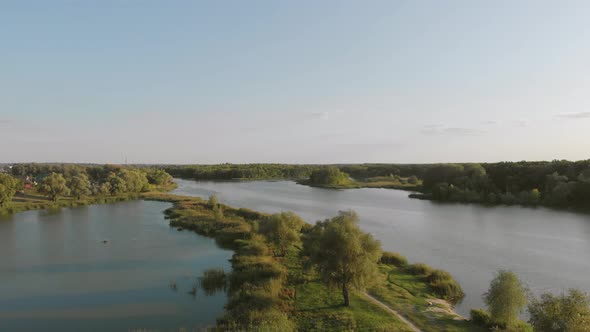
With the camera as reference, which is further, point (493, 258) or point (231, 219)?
point (231, 219)

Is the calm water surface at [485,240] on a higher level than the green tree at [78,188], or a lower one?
lower

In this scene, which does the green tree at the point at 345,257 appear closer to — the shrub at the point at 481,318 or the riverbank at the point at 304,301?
the riverbank at the point at 304,301

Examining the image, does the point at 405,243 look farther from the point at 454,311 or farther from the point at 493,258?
the point at 454,311

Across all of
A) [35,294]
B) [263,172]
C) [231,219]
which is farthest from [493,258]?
[263,172]

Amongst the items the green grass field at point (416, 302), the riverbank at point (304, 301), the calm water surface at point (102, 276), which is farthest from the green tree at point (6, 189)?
the green grass field at point (416, 302)

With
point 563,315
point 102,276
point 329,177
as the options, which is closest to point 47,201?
point 102,276

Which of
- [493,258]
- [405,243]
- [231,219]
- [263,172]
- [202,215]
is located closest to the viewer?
[493,258]

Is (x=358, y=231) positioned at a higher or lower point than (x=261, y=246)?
higher
